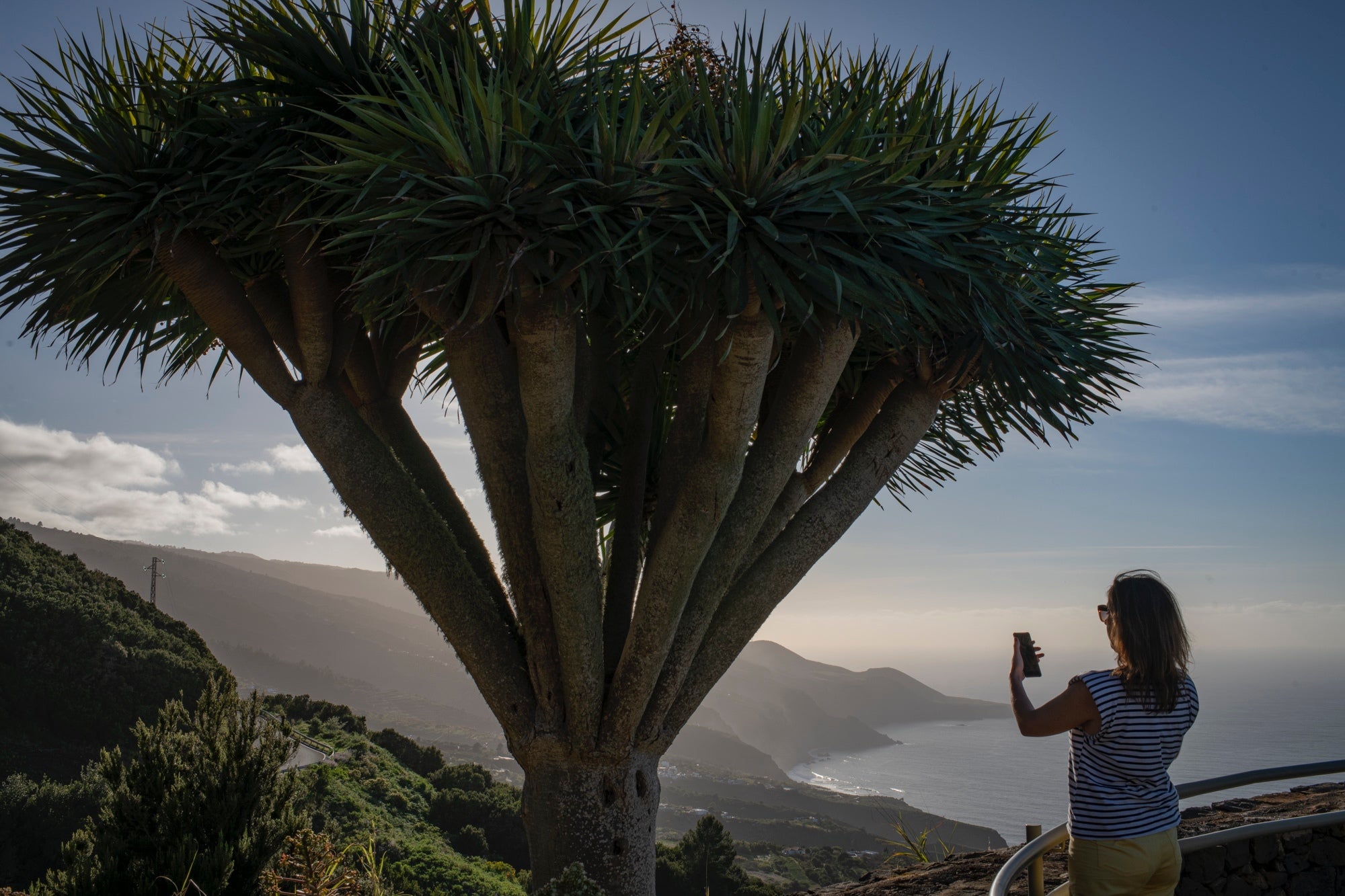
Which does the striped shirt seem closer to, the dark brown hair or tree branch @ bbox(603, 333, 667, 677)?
the dark brown hair

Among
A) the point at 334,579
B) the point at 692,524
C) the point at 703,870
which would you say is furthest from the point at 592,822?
the point at 334,579

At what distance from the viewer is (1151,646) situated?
226 cm

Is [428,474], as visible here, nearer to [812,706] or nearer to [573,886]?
[573,886]

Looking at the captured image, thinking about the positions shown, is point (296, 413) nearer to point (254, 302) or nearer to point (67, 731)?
point (254, 302)

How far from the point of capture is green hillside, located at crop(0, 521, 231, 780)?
19.8 m

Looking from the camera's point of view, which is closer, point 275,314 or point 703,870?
point 275,314

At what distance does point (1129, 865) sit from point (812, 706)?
13725 cm

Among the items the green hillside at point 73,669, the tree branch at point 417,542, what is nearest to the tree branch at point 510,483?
the tree branch at point 417,542

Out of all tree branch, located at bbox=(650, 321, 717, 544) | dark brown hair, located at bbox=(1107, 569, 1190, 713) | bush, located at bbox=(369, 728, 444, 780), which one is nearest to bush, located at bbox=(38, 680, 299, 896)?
tree branch, located at bbox=(650, 321, 717, 544)

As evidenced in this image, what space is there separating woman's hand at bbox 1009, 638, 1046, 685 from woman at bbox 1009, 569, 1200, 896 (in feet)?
0.78

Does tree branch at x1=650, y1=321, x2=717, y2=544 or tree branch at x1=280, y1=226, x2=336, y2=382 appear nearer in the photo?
tree branch at x1=280, y1=226, x2=336, y2=382

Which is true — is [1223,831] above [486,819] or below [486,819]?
above

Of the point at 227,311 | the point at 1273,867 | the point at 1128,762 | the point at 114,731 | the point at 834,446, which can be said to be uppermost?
the point at 227,311

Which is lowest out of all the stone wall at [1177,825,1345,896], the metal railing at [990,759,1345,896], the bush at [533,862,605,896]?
the bush at [533,862,605,896]
